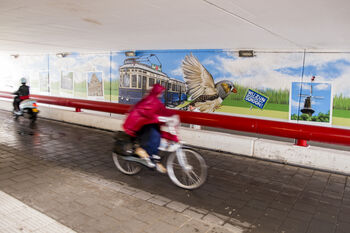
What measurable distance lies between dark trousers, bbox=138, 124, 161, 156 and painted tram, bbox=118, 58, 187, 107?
4.84m

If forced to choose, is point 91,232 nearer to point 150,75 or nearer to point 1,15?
point 1,15

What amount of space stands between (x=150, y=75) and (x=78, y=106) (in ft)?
9.47

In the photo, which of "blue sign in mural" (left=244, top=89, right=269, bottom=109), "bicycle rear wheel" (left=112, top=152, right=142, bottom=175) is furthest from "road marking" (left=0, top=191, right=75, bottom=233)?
"blue sign in mural" (left=244, top=89, right=269, bottom=109)

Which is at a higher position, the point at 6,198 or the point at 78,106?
the point at 78,106

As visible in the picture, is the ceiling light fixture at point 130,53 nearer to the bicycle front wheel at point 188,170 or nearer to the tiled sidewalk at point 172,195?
Answer: the tiled sidewalk at point 172,195

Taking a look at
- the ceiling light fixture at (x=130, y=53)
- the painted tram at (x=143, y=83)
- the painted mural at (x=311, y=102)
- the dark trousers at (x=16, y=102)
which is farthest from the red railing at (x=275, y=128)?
the dark trousers at (x=16, y=102)

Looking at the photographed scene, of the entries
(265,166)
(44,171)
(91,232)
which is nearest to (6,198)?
(44,171)

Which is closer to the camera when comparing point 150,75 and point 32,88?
point 150,75

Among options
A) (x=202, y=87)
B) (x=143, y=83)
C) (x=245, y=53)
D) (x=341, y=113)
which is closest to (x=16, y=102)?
(x=143, y=83)

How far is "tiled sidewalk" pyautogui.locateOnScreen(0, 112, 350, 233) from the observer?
142 inches

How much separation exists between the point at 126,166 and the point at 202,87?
4515 millimetres

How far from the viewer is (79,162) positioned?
601 cm

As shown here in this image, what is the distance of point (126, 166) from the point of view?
5.41 m

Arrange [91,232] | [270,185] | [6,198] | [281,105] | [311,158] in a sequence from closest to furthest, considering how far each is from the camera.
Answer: [91,232]
[6,198]
[270,185]
[311,158]
[281,105]
